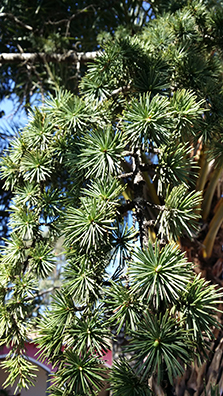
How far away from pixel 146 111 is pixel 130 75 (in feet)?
0.83

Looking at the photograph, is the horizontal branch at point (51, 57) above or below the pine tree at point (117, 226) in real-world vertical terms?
above

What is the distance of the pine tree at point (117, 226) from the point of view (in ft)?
1.75

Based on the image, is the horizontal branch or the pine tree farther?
the horizontal branch

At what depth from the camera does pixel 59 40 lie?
1.62m

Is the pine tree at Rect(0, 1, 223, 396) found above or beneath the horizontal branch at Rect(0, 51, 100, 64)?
beneath

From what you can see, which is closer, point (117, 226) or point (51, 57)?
point (117, 226)

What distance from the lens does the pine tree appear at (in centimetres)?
53

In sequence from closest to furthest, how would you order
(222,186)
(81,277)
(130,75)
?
(81,277) → (130,75) → (222,186)

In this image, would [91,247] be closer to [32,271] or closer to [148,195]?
[32,271]

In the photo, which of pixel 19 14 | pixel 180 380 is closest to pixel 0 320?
pixel 180 380

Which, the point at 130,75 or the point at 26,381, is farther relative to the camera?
the point at 130,75

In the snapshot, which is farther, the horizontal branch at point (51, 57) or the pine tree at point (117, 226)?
the horizontal branch at point (51, 57)

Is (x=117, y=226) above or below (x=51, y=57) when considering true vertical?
below

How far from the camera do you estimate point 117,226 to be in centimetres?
67
